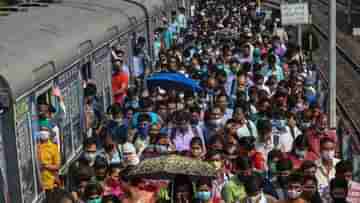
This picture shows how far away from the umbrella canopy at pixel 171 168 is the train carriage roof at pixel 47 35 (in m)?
1.96

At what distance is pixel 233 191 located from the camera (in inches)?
351

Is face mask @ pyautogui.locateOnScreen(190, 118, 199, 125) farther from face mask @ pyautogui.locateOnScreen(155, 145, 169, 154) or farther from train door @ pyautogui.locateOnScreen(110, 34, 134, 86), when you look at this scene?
train door @ pyautogui.locateOnScreen(110, 34, 134, 86)

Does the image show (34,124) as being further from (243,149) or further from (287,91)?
(287,91)

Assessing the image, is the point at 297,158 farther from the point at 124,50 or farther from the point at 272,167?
the point at 124,50

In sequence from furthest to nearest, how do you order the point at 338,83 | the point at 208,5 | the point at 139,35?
the point at 208,5
the point at 338,83
the point at 139,35

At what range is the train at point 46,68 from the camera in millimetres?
10188

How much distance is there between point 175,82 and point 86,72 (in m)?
1.55

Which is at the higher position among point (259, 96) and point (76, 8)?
point (76, 8)

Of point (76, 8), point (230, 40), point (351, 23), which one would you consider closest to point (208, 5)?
point (351, 23)

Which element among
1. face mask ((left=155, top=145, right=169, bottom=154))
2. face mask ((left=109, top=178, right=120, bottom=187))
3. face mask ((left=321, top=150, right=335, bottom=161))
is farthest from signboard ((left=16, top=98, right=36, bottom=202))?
face mask ((left=321, top=150, right=335, bottom=161))

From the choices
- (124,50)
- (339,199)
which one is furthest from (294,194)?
(124,50)

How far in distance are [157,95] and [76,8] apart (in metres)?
3.92

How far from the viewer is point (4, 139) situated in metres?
10.2

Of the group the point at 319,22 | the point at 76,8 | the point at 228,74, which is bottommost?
the point at 319,22
